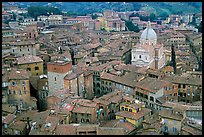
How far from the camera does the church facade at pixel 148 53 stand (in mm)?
37594

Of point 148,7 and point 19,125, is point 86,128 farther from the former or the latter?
point 148,7

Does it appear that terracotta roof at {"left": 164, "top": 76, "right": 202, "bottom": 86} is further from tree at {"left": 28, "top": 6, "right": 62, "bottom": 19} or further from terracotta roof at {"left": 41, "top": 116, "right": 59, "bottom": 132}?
tree at {"left": 28, "top": 6, "right": 62, "bottom": 19}

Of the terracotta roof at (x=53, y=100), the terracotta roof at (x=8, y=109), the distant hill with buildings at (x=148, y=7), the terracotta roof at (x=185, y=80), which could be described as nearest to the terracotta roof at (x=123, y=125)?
the terracotta roof at (x=53, y=100)

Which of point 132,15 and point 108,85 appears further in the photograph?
point 132,15

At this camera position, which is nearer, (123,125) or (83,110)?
(123,125)

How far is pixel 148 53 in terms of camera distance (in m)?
37.3

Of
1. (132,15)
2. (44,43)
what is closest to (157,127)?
(44,43)

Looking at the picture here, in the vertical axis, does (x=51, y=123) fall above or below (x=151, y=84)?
below

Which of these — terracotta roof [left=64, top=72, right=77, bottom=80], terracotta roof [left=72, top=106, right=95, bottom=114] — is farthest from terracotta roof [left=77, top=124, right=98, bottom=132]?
terracotta roof [left=64, top=72, right=77, bottom=80]

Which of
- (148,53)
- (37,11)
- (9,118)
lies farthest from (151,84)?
(37,11)

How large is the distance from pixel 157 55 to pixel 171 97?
1147 centimetres

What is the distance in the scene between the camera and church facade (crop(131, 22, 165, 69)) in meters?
37.6

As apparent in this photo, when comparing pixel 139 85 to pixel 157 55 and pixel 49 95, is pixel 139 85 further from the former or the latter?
pixel 157 55

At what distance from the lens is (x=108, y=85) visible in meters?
31.8
